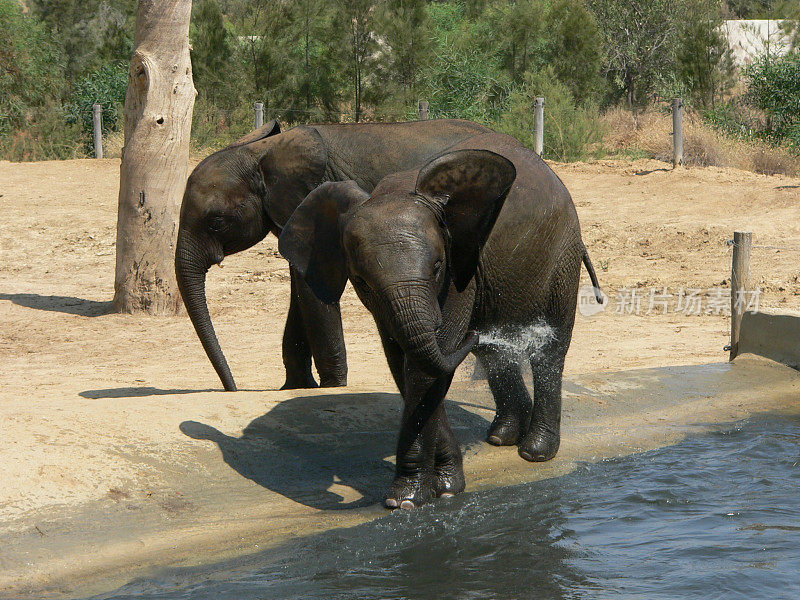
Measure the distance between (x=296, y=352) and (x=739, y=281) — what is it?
3.93 metres

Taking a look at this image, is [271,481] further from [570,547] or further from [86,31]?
[86,31]

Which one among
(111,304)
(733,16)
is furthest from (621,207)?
(733,16)

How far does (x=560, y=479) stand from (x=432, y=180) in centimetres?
211

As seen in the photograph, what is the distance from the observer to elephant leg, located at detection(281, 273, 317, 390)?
285 inches

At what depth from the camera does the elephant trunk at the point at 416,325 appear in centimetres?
444

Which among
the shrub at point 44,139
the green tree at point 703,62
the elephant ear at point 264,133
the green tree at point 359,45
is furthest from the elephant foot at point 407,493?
the green tree at point 703,62

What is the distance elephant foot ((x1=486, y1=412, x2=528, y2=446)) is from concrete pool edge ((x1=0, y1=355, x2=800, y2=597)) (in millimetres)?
81

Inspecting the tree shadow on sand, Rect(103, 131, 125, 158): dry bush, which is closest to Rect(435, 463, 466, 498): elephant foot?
the tree shadow on sand

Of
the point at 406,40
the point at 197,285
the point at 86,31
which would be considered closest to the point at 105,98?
the point at 406,40

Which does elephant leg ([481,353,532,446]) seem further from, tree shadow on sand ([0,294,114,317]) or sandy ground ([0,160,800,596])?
tree shadow on sand ([0,294,114,317])

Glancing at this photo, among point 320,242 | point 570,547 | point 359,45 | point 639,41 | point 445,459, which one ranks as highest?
point 639,41

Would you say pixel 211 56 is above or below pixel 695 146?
above

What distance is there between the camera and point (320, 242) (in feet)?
17.1

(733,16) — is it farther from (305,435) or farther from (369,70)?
(305,435)
